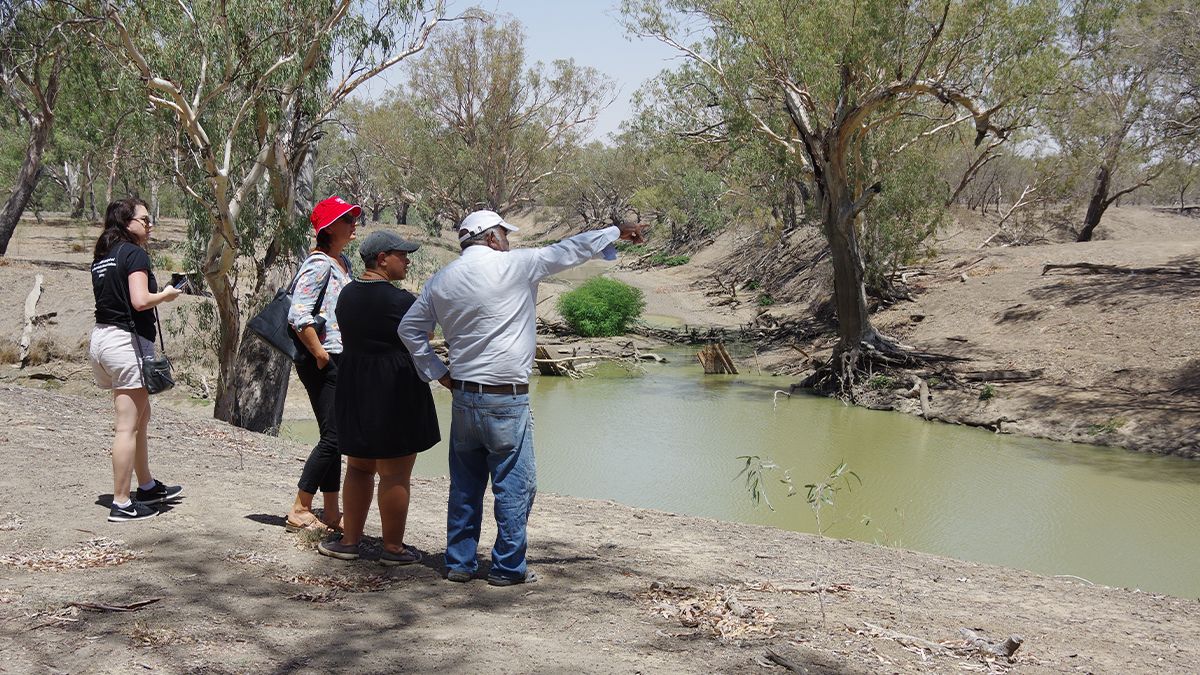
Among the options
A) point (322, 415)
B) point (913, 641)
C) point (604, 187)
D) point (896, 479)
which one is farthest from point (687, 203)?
point (913, 641)

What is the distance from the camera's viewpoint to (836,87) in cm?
1209

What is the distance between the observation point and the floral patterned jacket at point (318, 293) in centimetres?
381

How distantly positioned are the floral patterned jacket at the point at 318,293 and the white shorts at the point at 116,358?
0.80m

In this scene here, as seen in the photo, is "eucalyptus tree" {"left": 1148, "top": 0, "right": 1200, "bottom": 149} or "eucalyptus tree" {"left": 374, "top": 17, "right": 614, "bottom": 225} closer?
"eucalyptus tree" {"left": 1148, "top": 0, "right": 1200, "bottom": 149}

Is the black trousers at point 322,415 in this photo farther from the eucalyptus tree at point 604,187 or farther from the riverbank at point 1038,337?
the eucalyptus tree at point 604,187

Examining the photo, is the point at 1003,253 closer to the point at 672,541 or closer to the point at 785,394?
the point at 785,394

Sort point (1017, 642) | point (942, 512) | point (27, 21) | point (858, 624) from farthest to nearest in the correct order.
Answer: point (27, 21), point (942, 512), point (858, 624), point (1017, 642)

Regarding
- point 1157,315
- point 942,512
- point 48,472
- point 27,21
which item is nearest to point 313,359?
point 48,472

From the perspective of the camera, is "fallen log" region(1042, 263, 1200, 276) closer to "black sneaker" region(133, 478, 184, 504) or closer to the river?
the river

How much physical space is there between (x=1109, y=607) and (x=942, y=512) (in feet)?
12.2

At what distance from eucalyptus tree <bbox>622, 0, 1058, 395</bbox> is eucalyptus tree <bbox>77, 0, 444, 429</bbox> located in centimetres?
571

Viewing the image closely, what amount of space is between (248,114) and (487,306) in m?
6.64

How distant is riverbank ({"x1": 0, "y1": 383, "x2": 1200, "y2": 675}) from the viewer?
8.77 ft

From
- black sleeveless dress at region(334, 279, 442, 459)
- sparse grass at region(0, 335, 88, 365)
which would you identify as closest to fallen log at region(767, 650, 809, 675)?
black sleeveless dress at region(334, 279, 442, 459)
